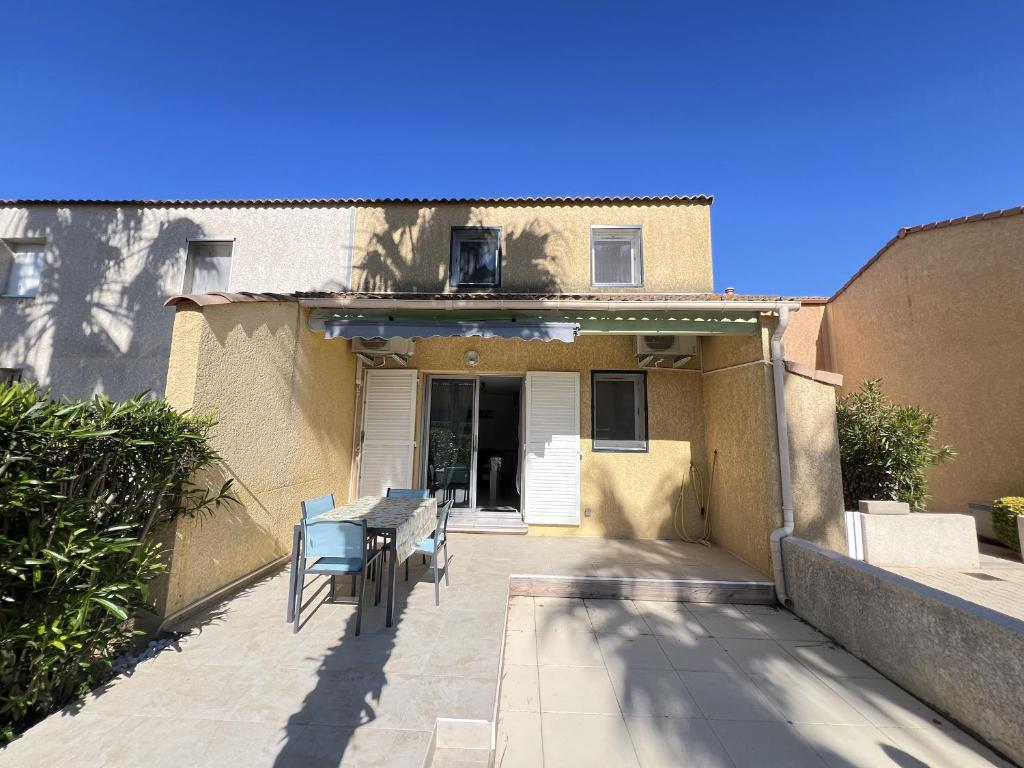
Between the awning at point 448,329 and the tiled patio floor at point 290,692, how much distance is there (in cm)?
456

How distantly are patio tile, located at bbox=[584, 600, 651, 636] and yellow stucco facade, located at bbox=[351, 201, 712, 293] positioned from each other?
24.9 ft

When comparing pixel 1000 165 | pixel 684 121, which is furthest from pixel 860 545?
pixel 1000 165

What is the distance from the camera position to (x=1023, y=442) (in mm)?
11500

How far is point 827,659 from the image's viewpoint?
18.3 ft

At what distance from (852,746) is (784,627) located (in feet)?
8.84

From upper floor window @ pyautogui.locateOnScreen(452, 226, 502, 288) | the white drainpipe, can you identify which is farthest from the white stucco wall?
the white drainpipe

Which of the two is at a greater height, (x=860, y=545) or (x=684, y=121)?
(x=684, y=121)

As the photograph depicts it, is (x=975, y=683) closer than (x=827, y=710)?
Yes

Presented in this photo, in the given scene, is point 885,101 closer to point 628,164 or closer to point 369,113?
Result: point 628,164

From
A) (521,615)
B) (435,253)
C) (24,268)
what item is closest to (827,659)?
(521,615)

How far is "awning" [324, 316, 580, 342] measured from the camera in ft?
26.0

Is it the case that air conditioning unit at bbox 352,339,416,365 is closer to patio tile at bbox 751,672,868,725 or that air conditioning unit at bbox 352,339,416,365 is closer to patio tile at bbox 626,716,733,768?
patio tile at bbox 626,716,733,768

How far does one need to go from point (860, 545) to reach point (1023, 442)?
759cm

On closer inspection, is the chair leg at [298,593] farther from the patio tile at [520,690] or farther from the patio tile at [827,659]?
the patio tile at [827,659]
